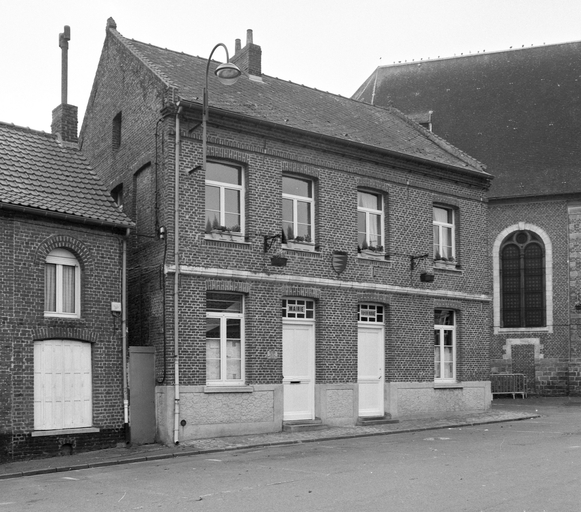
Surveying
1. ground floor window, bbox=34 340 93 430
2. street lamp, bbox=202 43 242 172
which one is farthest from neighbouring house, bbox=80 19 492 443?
ground floor window, bbox=34 340 93 430

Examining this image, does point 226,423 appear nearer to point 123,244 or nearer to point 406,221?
point 123,244

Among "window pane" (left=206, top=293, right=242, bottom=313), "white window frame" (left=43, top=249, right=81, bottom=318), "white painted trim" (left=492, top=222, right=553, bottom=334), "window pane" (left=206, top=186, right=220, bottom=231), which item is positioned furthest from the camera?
"white painted trim" (left=492, top=222, right=553, bottom=334)

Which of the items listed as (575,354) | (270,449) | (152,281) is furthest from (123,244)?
(575,354)

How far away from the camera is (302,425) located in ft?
61.2

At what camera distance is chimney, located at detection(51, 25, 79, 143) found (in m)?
19.0

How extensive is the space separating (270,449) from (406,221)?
26.2 feet

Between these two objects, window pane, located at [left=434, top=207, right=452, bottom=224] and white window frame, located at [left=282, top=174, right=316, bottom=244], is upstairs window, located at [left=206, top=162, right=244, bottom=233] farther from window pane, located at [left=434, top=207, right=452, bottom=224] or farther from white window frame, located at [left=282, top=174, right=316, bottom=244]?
window pane, located at [left=434, top=207, right=452, bottom=224]

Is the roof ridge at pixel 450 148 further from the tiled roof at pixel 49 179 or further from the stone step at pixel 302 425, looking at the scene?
the tiled roof at pixel 49 179

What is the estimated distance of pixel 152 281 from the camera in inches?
701

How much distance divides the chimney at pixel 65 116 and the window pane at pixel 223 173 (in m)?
3.28

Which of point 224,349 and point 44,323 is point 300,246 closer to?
point 224,349

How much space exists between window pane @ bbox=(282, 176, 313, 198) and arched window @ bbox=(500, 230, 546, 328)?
13.9m

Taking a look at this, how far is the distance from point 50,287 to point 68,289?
1.26 feet

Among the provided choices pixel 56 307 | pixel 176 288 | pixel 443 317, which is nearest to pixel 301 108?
pixel 443 317
